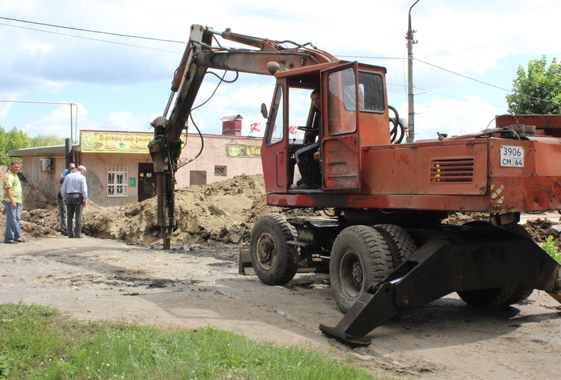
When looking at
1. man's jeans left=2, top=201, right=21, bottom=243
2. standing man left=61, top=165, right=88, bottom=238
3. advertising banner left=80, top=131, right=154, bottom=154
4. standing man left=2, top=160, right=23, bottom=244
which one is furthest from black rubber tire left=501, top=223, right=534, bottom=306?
advertising banner left=80, top=131, right=154, bottom=154

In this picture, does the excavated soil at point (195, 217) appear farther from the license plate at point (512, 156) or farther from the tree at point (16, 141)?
the tree at point (16, 141)

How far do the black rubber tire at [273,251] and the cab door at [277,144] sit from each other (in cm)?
55

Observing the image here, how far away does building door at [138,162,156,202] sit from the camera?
26750 millimetres

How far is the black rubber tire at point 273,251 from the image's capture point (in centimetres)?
785

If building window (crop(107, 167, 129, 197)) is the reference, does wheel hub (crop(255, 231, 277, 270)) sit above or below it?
below

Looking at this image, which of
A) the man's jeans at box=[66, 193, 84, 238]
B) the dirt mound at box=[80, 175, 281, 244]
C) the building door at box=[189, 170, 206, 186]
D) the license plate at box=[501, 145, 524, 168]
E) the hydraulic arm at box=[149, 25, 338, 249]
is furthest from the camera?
the building door at box=[189, 170, 206, 186]

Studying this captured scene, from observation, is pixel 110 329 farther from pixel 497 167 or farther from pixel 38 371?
pixel 497 167

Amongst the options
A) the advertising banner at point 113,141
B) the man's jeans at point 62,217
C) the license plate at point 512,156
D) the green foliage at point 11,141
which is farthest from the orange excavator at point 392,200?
the green foliage at point 11,141

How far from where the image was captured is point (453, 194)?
17.6 ft

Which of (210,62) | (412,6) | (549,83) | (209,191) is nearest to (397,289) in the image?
(210,62)

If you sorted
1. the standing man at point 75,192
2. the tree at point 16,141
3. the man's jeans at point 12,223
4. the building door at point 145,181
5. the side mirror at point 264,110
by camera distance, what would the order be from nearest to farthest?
the side mirror at point 264,110, the man's jeans at point 12,223, the standing man at point 75,192, the building door at point 145,181, the tree at point 16,141

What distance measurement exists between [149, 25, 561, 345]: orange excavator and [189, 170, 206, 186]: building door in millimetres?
19244

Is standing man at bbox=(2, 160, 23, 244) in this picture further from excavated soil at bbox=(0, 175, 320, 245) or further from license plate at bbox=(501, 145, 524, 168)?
license plate at bbox=(501, 145, 524, 168)

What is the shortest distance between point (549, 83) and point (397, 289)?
22.5 metres
